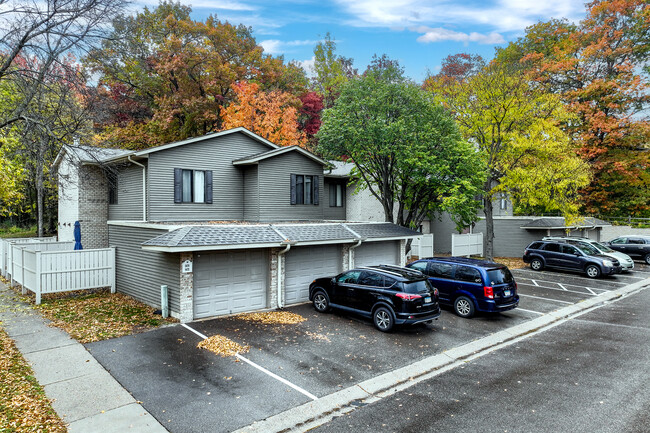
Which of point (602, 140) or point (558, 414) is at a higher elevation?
point (602, 140)

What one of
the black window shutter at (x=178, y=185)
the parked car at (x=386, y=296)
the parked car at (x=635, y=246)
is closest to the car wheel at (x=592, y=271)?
the parked car at (x=635, y=246)

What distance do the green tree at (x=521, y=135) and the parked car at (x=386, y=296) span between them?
14.8 m

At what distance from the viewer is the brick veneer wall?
2050 centimetres

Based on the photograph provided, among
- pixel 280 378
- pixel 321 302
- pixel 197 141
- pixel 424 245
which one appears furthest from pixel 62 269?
pixel 424 245

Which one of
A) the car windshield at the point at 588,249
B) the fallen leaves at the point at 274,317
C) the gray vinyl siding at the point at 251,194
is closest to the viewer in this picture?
the fallen leaves at the point at 274,317

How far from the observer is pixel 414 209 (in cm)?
2131

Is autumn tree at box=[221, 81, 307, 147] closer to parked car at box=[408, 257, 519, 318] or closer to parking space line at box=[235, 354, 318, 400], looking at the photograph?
parked car at box=[408, 257, 519, 318]

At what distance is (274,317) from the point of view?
508 inches

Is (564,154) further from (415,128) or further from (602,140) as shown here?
(602,140)

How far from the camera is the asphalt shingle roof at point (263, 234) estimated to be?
12.0 metres

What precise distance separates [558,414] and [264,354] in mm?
6342

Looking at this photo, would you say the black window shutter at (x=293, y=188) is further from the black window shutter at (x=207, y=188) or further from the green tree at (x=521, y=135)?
the green tree at (x=521, y=135)


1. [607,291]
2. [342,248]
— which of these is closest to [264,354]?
[342,248]

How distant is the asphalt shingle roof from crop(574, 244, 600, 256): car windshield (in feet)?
37.9
